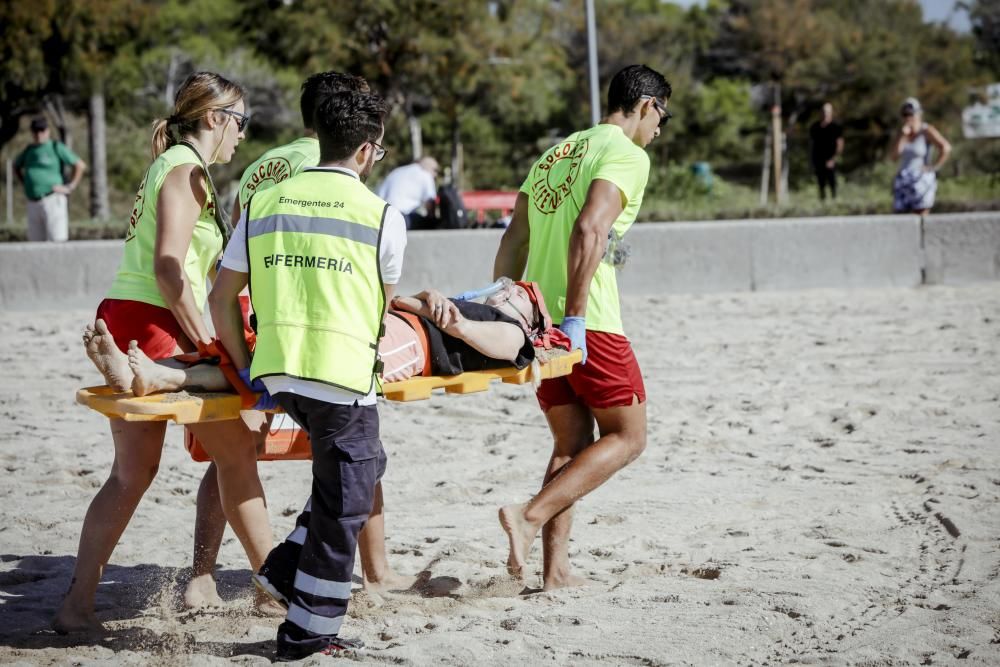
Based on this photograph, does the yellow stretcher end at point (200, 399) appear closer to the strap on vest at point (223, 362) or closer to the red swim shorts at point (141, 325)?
the strap on vest at point (223, 362)

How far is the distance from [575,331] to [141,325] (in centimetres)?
146

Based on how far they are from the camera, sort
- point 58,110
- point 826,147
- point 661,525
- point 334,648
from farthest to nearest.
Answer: point 58,110 → point 826,147 → point 661,525 → point 334,648

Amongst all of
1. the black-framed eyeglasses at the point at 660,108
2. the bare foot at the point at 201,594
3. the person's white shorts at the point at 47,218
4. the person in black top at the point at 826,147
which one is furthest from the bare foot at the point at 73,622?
the person in black top at the point at 826,147

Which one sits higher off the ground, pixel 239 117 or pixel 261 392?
pixel 239 117

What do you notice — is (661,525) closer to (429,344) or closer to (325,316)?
(429,344)

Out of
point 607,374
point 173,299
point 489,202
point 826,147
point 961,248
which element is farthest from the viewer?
point 489,202

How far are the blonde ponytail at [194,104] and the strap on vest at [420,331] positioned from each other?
3.16 feet

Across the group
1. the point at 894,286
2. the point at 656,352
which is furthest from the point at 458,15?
the point at 656,352

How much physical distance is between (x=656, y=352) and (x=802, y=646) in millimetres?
5386

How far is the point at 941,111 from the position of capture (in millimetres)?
41531

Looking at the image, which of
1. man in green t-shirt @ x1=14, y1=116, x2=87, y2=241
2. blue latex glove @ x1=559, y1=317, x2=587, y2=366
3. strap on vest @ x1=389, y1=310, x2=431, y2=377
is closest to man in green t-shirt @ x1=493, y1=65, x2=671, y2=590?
blue latex glove @ x1=559, y1=317, x2=587, y2=366

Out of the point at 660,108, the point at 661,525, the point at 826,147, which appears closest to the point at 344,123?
the point at 660,108

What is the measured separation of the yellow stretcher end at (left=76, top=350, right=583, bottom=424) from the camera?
11.2 ft

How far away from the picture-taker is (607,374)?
173 inches
